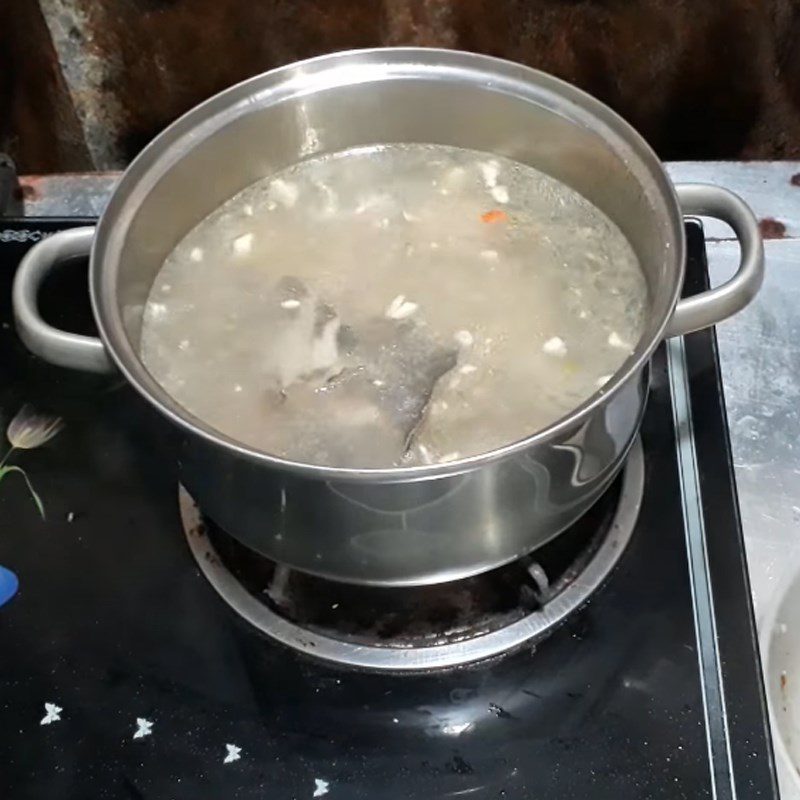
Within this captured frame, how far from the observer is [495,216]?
1127 mm

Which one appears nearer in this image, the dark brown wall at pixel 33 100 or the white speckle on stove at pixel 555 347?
the white speckle on stove at pixel 555 347

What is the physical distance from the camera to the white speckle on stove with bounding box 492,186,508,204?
1140mm

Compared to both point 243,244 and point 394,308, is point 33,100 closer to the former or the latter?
point 243,244

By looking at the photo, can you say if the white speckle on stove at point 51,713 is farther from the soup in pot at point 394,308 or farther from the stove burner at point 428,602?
the soup in pot at point 394,308

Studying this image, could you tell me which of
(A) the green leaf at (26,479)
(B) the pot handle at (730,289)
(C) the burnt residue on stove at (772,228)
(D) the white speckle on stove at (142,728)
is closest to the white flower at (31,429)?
(A) the green leaf at (26,479)

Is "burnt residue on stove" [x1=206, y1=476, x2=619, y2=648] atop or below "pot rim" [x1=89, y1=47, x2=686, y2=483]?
below

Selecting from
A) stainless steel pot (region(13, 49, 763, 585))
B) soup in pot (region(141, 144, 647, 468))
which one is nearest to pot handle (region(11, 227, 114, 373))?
stainless steel pot (region(13, 49, 763, 585))

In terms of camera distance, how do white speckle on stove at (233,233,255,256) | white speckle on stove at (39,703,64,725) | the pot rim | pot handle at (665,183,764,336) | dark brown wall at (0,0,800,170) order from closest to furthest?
the pot rim < pot handle at (665,183,764,336) < white speckle on stove at (39,703,64,725) < white speckle on stove at (233,233,255,256) < dark brown wall at (0,0,800,170)

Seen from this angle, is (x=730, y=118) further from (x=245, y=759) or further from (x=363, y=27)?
(x=245, y=759)

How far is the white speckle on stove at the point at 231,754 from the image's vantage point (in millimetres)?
952

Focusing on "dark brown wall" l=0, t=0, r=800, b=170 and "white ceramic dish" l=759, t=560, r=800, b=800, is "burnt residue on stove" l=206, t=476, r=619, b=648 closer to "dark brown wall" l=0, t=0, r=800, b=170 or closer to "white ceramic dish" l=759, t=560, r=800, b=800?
"white ceramic dish" l=759, t=560, r=800, b=800

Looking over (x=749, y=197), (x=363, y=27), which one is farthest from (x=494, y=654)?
(x=363, y=27)

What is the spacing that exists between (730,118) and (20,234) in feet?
3.33

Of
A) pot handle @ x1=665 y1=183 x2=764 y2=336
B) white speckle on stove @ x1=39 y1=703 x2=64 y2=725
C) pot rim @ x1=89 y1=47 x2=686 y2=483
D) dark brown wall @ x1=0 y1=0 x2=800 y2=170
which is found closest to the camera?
pot rim @ x1=89 y1=47 x2=686 y2=483
